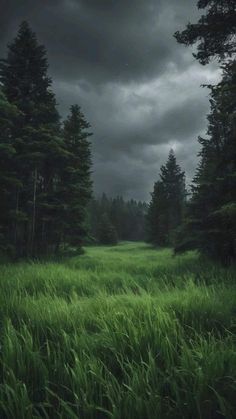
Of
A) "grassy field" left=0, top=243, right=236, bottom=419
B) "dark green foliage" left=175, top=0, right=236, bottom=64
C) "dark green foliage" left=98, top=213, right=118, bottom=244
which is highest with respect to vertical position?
"dark green foliage" left=175, top=0, right=236, bottom=64

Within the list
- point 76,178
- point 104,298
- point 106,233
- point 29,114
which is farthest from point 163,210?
point 104,298

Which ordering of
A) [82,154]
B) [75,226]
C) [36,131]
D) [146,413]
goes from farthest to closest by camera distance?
[82,154], [75,226], [36,131], [146,413]

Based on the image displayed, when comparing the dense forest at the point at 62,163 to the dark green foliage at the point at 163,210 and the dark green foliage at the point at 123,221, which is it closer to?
the dark green foliage at the point at 163,210

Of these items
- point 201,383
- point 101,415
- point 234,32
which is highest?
point 234,32

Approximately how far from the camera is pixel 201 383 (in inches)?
104

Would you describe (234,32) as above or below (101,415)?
above

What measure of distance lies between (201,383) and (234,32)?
36.7 feet

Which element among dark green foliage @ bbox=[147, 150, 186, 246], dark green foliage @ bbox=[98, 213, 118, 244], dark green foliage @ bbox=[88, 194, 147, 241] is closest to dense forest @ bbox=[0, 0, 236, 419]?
dark green foliage @ bbox=[147, 150, 186, 246]

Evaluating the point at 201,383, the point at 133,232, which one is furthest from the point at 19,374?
the point at 133,232

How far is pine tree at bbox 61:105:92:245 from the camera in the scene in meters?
28.8

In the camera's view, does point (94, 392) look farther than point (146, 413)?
Yes

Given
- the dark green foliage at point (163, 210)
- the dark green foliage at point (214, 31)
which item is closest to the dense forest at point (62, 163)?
the dark green foliage at point (214, 31)

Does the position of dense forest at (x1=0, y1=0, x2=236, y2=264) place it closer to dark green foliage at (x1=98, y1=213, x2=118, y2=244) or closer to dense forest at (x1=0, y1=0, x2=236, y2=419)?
dense forest at (x1=0, y1=0, x2=236, y2=419)

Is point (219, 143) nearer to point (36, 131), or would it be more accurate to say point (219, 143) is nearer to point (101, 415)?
point (36, 131)
